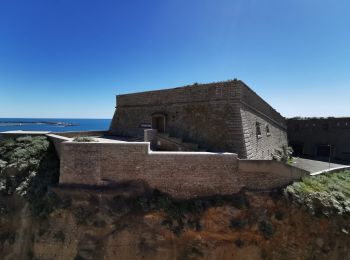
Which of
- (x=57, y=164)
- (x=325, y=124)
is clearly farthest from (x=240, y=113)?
(x=325, y=124)

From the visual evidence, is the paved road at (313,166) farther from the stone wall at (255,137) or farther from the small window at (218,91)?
the small window at (218,91)

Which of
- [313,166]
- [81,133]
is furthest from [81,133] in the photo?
[313,166]

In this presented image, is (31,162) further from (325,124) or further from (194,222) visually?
(325,124)

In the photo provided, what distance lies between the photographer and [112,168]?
9.35 metres

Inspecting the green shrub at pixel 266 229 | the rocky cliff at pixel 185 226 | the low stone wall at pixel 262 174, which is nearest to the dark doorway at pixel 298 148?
the rocky cliff at pixel 185 226

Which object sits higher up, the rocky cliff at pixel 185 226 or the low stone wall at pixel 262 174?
the low stone wall at pixel 262 174

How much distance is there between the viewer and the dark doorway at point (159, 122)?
14603 mm

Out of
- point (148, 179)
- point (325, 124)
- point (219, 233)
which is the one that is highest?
point (325, 124)

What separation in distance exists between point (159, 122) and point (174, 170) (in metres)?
6.29

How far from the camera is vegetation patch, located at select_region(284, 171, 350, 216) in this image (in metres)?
9.04

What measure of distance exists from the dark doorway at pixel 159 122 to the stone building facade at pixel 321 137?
15.9 metres

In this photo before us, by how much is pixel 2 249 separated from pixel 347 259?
14499 millimetres

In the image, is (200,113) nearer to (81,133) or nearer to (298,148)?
(81,133)

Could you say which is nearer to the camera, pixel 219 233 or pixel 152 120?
pixel 219 233
